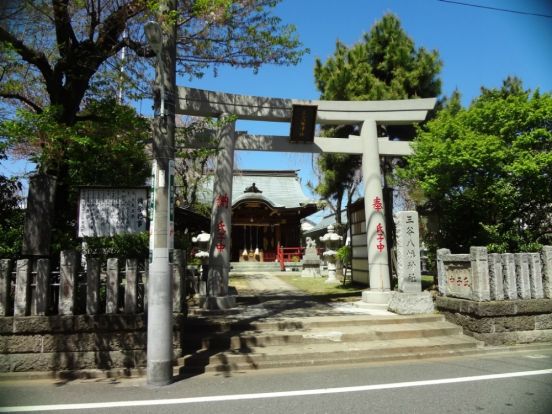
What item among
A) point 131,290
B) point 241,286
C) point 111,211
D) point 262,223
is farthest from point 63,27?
point 262,223

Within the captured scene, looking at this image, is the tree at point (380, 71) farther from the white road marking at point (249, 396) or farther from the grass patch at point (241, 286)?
the white road marking at point (249, 396)

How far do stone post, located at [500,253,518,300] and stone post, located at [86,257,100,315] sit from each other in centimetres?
758

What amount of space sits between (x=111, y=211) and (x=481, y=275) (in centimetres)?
729

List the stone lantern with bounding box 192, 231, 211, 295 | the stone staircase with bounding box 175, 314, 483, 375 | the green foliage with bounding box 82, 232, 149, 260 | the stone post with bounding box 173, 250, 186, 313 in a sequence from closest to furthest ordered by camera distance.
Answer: the stone staircase with bounding box 175, 314, 483, 375, the stone post with bounding box 173, 250, 186, 313, the green foliage with bounding box 82, 232, 149, 260, the stone lantern with bounding box 192, 231, 211, 295

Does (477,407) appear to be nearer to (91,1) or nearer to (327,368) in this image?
(327,368)

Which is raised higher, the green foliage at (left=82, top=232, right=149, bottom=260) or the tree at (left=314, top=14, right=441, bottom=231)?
the tree at (left=314, top=14, right=441, bottom=231)

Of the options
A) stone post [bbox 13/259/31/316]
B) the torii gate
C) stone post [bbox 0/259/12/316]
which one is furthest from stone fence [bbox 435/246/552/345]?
stone post [bbox 0/259/12/316]

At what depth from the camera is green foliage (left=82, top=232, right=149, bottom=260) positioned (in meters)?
8.24

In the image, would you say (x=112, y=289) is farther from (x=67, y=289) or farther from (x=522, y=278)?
(x=522, y=278)

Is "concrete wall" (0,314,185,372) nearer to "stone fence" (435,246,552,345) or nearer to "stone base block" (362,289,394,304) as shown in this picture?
"stone base block" (362,289,394,304)

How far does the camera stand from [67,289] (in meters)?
6.21

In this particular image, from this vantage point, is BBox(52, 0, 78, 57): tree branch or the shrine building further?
the shrine building

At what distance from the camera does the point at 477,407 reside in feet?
14.6

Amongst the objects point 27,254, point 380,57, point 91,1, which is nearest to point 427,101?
point 380,57
